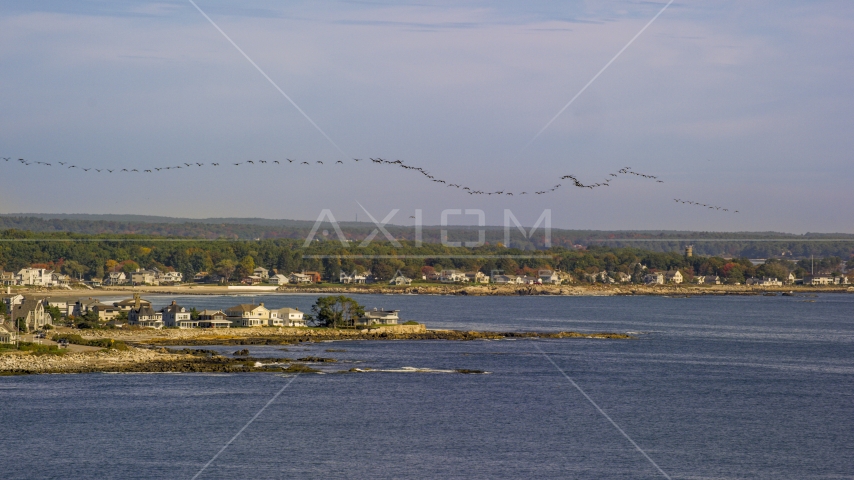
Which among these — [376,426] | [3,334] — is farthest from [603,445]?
[3,334]

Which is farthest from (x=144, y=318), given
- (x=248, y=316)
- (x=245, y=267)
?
(x=245, y=267)

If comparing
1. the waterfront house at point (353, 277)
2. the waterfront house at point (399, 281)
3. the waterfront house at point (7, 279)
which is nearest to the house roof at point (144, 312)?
the waterfront house at point (7, 279)

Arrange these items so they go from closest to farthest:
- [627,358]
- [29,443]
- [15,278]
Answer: [29,443] → [627,358] → [15,278]

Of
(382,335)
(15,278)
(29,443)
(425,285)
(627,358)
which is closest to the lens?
(29,443)

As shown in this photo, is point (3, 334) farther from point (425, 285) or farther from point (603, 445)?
point (425, 285)

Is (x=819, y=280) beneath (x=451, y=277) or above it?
beneath

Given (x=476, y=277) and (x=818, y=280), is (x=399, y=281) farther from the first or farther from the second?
(x=818, y=280)

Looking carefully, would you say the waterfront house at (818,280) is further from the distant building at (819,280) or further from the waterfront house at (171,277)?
the waterfront house at (171,277)
